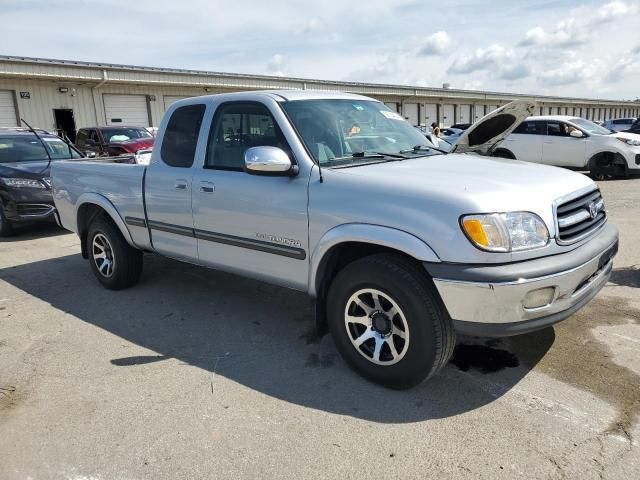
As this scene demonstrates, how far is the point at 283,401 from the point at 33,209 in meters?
6.96

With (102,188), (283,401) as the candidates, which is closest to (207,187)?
(102,188)

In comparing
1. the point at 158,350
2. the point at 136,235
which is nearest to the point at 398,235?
the point at 158,350

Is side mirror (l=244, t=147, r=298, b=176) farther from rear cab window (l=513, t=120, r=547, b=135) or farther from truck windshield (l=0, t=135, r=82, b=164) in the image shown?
rear cab window (l=513, t=120, r=547, b=135)

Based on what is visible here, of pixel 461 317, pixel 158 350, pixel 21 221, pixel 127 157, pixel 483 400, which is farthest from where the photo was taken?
pixel 21 221

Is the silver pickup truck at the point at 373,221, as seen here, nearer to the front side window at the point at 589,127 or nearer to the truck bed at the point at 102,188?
the truck bed at the point at 102,188

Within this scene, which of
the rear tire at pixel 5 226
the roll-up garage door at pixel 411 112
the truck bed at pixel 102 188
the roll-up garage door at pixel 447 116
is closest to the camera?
the truck bed at pixel 102 188

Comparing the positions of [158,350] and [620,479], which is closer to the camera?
[620,479]

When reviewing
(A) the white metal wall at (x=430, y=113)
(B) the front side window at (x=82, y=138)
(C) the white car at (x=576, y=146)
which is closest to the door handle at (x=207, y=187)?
(C) the white car at (x=576, y=146)

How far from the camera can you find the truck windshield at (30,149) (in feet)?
29.9

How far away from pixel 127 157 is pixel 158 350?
11.3ft

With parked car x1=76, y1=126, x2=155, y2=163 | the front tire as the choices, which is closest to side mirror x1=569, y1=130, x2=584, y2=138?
parked car x1=76, y1=126, x2=155, y2=163

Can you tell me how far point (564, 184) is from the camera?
331cm

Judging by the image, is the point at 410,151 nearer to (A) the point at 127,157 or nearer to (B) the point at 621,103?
(A) the point at 127,157

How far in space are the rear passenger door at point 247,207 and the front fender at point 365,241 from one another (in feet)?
0.37
